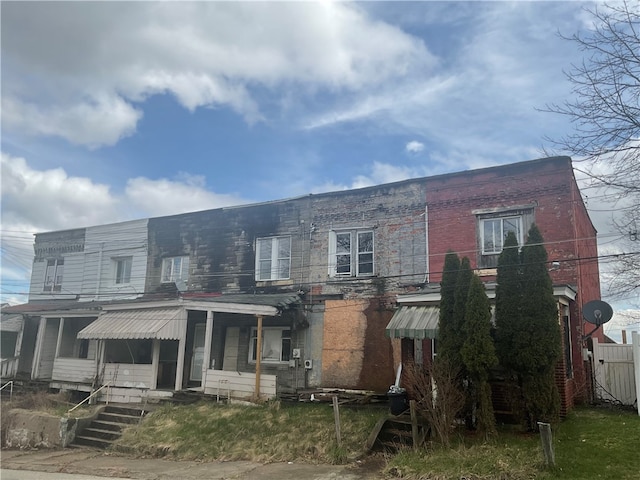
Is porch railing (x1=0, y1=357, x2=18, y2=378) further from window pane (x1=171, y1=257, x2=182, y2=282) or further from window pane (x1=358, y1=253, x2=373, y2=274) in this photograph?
window pane (x1=358, y1=253, x2=373, y2=274)

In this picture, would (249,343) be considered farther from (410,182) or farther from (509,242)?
(509,242)

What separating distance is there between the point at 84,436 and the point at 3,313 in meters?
12.4

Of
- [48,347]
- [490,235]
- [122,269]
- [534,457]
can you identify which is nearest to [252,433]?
[534,457]

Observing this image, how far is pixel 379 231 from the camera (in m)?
18.4

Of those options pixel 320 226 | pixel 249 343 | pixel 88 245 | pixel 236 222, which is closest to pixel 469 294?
pixel 320 226

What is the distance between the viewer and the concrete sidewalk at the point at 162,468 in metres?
10.6

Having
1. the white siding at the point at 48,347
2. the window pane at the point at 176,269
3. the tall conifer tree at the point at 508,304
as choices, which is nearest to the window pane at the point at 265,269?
the window pane at the point at 176,269

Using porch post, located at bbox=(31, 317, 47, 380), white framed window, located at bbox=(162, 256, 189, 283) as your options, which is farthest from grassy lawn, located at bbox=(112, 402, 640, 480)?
porch post, located at bbox=(31, 317, 47, 380)

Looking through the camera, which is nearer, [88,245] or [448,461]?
[448,461]

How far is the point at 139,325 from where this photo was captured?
60.4ft

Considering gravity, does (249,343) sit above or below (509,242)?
below

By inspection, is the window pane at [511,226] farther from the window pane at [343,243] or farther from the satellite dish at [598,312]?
the window pane at [343,243]

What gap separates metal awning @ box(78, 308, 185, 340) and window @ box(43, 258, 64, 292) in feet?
24.9

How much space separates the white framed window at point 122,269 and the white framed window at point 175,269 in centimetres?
225
